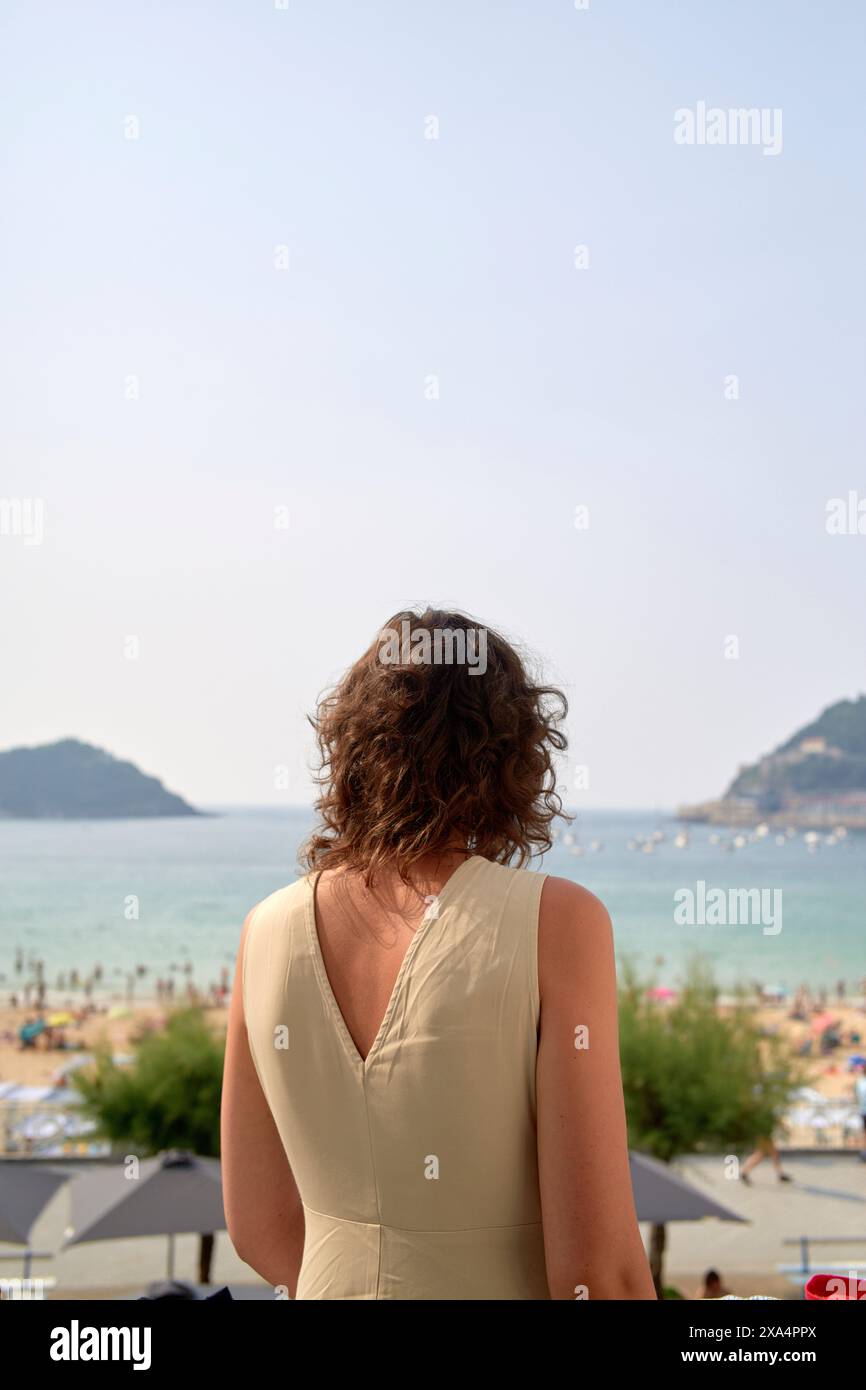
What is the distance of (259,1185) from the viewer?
36.6 inches

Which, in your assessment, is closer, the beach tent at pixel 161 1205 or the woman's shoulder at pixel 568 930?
the woman's shoulder at pixel 568 930

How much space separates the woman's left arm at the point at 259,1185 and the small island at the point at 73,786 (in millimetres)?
42672

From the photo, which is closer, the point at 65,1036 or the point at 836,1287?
the point at 836,1287

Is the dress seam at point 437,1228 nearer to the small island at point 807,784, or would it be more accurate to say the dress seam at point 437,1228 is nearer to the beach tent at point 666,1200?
the beach tent at point 666,1200

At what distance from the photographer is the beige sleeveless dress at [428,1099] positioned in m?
0.76

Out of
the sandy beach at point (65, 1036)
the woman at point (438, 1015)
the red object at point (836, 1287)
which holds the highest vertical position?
the woman at point (438, 1015)

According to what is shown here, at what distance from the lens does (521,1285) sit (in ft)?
2.61

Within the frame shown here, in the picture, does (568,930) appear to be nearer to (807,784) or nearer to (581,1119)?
(581,1119)

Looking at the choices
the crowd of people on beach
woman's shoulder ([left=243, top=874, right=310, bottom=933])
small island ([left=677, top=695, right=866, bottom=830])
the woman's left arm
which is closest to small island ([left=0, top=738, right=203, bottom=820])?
the crowd of people on beach

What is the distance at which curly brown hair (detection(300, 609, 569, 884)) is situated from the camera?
0.84m

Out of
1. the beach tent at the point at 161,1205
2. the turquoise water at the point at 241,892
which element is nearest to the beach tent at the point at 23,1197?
the beach tent at the point at 161,1205

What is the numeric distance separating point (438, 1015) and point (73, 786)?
43634mm

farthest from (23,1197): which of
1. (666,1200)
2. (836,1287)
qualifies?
(836,1287)

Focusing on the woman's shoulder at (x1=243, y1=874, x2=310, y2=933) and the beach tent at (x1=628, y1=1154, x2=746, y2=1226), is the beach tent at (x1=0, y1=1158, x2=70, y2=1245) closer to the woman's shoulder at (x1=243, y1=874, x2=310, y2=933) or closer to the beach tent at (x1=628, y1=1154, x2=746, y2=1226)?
the beach tent at (x1=628, y1=1154, x2=746, y2=1226)
